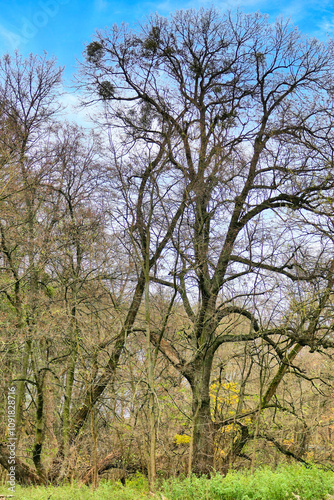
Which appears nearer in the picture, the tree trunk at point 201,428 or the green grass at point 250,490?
the green grass at point 250,490

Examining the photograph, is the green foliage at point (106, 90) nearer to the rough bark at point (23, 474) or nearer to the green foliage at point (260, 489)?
the rough bark at point (23, 474)

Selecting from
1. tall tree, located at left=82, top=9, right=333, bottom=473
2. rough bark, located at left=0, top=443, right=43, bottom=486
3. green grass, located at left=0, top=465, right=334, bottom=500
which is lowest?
rough bark, located at left=0, top=443, right=43, bottom=486

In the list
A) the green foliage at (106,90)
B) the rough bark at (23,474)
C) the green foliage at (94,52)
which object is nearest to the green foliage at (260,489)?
the rough bark at (23,474)

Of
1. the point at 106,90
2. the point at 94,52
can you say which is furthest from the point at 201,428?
the point at 94,52

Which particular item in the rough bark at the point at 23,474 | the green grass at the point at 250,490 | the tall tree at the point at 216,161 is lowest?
the rough bark at the point at 23,474

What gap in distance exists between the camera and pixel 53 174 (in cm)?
1220

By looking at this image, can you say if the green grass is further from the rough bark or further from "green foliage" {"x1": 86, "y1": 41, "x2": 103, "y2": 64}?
"green foliage" {"x1": 86, "y1": 41, "x2": 103, "y2": 64}

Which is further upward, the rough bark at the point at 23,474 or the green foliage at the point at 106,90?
the green foliage at the point at 106,90

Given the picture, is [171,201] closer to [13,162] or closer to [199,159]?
[199,159]

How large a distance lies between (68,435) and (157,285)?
4.33 m

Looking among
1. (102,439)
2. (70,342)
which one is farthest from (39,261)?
(102,439)

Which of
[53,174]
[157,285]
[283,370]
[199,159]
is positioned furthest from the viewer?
[53,174]

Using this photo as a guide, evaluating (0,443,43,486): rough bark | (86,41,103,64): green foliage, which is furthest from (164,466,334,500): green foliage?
(86,41,103,64): green foliage

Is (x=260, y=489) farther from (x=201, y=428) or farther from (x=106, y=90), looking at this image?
(x=106, y=90)
